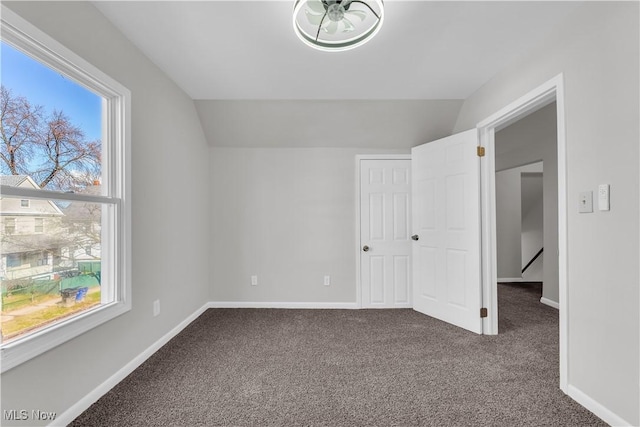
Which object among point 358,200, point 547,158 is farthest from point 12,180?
point 547,158

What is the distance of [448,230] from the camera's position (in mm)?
3066

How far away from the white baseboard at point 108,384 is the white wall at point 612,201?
2988 millimetres

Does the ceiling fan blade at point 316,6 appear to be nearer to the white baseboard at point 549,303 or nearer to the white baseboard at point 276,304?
the white baseboard at point 276,304

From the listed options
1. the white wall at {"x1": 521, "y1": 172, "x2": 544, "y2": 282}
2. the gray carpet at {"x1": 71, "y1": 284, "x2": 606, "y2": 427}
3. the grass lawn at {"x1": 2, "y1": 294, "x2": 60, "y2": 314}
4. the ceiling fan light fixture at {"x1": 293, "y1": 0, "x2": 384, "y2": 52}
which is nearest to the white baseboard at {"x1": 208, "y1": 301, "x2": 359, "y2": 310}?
the gray carpet at {"x1": 71, "y1": 284, "x2": 606, "y2": 427}

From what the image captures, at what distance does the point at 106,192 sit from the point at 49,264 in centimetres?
59

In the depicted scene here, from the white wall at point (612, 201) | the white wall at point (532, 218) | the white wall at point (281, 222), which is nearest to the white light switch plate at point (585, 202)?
the white wall at point (612, 201)

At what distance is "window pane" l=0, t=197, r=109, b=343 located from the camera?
139 cm

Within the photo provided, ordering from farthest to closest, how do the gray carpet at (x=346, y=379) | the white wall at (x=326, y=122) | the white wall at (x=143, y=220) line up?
the white wall at (x=326, y=122) < the gray carpet at (x=346, y=379) < the white wall at (x=143, y=220)

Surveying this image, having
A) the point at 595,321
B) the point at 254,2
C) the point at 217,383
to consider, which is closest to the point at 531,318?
the point at 595,321

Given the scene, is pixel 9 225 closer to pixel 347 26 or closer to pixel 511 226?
pixel 347 26

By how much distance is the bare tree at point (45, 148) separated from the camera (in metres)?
1.39

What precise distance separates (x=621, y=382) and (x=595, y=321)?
0.30m

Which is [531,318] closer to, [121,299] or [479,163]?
[479,163]

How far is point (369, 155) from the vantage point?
3.62 metres
